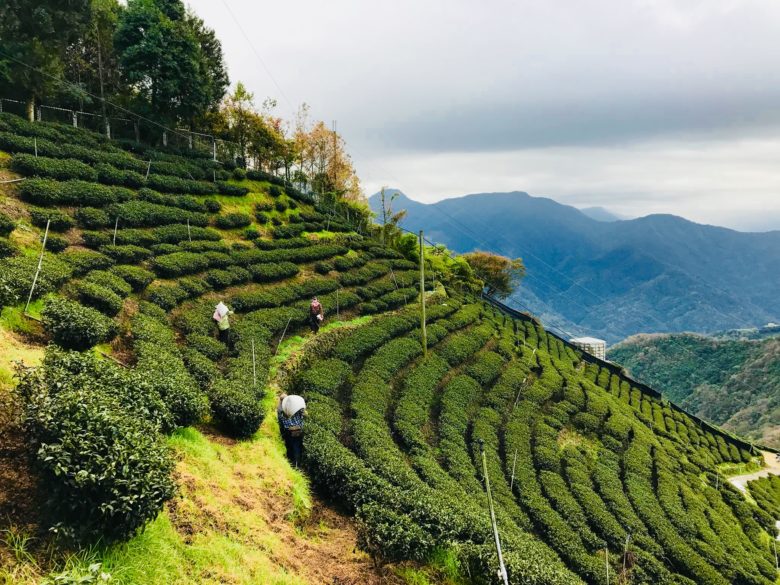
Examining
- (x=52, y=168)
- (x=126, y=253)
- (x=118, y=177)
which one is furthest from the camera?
(x=118, y=177)

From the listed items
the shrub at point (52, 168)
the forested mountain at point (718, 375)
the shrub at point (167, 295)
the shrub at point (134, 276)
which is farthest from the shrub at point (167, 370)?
the forested mountain at point (718, 375)

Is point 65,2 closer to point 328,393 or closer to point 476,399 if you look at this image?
point 328,393

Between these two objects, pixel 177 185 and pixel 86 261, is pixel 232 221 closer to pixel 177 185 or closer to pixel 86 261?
pixel 177 185

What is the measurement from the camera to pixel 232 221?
3164 centimetres

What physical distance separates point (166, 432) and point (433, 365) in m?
19.3

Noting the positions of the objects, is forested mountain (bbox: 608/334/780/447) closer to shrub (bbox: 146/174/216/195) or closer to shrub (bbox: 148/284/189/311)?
shrub (bbox: 146/174/216/195)

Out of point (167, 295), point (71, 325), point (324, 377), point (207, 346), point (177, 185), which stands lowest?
point (324, 377)

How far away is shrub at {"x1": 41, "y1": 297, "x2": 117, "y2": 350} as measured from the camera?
1114 centimetres

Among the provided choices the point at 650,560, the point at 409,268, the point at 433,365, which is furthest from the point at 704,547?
the point at 409,268

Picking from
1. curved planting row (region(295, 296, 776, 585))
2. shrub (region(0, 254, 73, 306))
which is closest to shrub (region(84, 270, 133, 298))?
shrub (region(0, 254, 73, 306))

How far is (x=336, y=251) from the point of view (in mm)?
36281

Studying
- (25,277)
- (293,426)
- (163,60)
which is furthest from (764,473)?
(163,60)

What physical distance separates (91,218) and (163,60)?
19025 millimetres

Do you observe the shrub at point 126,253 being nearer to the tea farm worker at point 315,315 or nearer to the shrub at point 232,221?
the tea farm worker at point 315,315
